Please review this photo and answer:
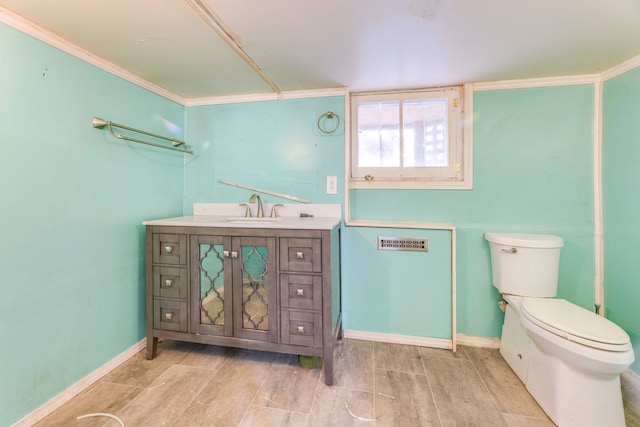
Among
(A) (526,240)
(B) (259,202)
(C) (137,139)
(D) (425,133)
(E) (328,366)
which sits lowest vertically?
(E) (328,366)

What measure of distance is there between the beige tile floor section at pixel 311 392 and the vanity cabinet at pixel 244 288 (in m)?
0.17

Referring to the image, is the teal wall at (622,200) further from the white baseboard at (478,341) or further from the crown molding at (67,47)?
the crown molding at (67,47)

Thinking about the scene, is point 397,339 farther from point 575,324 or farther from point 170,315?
point 170,315

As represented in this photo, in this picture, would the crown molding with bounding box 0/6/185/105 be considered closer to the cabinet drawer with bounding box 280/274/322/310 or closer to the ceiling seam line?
the ceiling seam line

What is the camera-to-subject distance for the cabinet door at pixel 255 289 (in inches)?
56.9

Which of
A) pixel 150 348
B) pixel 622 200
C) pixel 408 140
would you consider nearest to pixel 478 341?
pixel 622 200

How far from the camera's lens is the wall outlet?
6.19ft

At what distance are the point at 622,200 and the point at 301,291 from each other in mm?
1932

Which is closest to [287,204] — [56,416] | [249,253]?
[249,253]

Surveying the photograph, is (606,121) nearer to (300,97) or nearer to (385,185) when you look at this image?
(385,185)

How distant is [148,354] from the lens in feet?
5.31

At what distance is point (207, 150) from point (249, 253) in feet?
3.50

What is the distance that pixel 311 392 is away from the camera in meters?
1.36

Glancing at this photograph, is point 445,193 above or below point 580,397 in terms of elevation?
above
